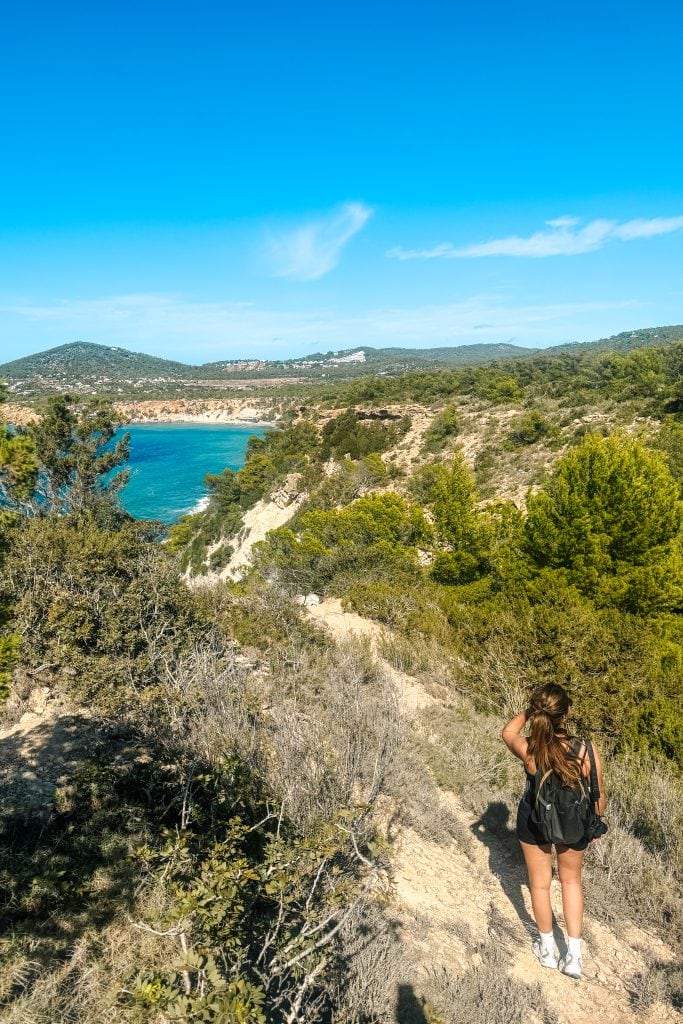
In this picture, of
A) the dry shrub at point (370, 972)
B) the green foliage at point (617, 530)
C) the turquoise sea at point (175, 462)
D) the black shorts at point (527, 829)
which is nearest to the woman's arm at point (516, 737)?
the black shorts at point (527, 829)

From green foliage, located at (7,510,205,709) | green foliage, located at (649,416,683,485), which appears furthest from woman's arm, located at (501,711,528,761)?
green foliage, located at (649,416,683,485)

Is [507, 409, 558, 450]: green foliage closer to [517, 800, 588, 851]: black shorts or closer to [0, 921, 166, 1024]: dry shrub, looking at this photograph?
[517, 800, 588, 851]: black shorts

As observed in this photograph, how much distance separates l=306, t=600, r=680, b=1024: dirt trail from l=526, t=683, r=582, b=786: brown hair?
50.7 inches

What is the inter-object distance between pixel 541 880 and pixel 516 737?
90cm

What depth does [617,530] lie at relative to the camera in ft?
37.4

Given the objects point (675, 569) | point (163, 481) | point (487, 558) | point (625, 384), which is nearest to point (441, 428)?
point (625, 384)

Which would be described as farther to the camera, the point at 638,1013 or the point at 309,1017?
the point at 638,1013

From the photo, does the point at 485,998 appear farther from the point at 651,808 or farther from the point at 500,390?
the point at 500,390

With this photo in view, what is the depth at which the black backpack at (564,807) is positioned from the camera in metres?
3.13

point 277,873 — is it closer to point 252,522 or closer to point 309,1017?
point 309,1017

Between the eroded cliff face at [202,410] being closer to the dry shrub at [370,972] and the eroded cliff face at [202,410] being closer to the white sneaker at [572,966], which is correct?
the dry shrub at [370,972]

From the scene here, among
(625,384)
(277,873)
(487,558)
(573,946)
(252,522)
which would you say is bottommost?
(252,522)

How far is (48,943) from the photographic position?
119 inches

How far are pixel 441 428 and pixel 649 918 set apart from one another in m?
36.8
